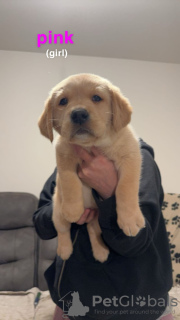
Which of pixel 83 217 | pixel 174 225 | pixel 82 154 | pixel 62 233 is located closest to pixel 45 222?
pixel 62 233

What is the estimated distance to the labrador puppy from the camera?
2.76 ft

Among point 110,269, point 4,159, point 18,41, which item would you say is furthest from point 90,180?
point 4,159

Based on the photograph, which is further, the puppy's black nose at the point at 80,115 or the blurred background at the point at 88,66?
the blurred background at the point at 88,66

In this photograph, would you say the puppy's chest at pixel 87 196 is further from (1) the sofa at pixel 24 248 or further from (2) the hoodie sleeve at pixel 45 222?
(1) the sofa at pixel 24 248

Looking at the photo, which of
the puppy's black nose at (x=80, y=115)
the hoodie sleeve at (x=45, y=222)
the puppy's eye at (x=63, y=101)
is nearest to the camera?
the puppy's black nose at (x=80, y=115)

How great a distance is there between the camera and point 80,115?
818 millimetres

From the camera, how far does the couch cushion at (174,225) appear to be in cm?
236

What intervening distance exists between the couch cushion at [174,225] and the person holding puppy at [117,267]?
4.81ft

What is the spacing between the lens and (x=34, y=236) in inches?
95.7

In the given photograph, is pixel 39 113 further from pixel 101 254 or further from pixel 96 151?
pixel 101 254

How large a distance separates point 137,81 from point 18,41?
0.97 m

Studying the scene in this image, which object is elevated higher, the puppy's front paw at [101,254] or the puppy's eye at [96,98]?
the puppy's eye at [96,98]

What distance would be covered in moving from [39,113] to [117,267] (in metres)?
1.85

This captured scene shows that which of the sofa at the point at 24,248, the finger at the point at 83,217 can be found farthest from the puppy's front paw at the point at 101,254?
the sofa at the point at 24,248
